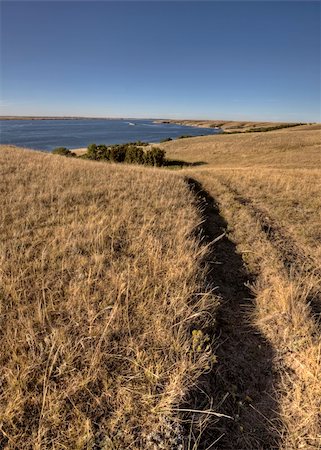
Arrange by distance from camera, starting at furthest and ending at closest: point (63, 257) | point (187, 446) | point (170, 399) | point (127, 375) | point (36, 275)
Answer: point (63, 257)
point (36, 275)
point (127, 375)
point (170, 399)
point (187, 446)

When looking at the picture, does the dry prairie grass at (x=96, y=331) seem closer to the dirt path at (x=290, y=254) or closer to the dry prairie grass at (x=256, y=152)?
the dirt path at (x=290, y=254)

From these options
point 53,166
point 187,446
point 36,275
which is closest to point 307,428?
point 187,446

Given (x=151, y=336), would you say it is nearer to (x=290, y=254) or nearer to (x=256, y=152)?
(x=290, y=254)

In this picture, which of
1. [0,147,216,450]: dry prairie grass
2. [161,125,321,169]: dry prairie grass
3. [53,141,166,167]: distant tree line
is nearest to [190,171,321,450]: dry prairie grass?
[0,147,216,450]: dry prairie grass

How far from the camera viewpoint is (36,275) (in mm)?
3982

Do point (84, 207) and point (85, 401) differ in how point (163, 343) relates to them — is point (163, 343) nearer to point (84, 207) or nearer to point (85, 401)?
point (85, 401)

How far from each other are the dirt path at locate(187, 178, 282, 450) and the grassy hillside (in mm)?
13

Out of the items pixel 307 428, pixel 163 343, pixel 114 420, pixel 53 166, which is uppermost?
pixel 53 166

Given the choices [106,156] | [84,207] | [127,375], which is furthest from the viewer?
[106,156]

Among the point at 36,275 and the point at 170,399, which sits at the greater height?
the point at 36,275

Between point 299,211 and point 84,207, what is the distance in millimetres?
6809

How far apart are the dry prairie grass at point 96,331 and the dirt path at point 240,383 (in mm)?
284

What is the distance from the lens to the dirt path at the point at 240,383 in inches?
96.7

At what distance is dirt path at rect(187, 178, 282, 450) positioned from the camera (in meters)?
2.46
